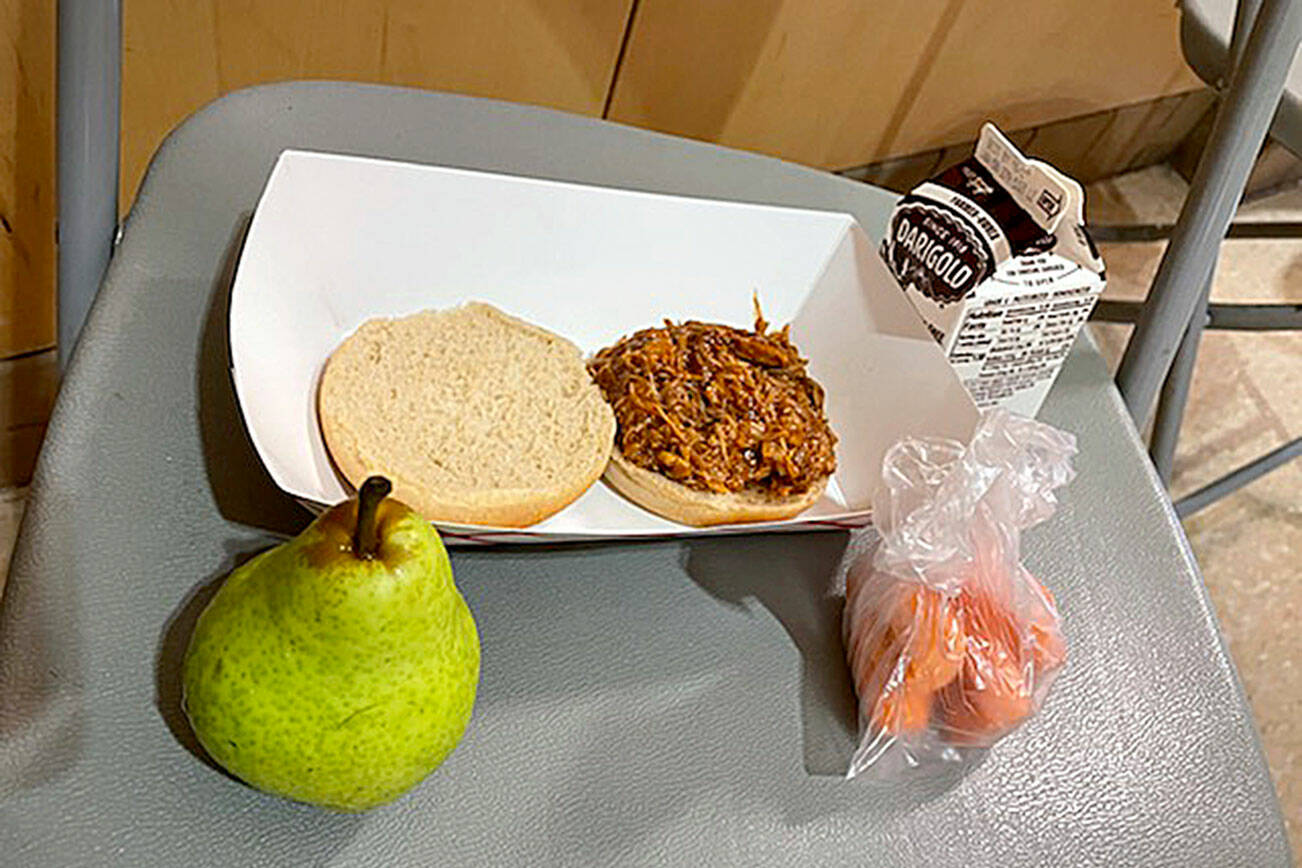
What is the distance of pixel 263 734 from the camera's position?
511mm

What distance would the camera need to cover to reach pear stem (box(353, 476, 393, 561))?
473 mm

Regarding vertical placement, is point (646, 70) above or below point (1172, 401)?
above

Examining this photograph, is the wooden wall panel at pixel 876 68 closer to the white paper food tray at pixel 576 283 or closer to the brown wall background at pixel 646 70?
the brown wall background at pixel 646 70

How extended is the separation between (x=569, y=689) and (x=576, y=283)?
0.81 ft

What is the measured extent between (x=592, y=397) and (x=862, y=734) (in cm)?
21

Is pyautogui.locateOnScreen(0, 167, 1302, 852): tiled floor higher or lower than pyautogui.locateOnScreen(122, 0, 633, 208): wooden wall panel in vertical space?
lower

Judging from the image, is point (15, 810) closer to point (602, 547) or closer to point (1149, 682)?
point (602, 547)

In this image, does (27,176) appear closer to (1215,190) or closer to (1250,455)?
(1215,190)

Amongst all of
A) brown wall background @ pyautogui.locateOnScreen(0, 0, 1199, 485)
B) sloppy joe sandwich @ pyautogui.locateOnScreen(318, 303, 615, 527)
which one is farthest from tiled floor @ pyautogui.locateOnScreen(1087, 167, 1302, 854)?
sloppy joe sandwich @ pyautogui.locateOnScreen(318, 303, 615, 527)

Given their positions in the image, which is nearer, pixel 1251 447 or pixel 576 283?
pixel 576 283

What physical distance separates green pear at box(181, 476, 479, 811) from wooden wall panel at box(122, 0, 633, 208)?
27.1 inches

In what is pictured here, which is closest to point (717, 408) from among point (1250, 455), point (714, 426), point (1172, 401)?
point (714, 426)

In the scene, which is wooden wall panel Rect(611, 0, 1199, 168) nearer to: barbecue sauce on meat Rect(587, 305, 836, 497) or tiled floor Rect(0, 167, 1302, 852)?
tiled floor Rect(0, 167, 1302, 852)

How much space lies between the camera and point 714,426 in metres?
0.71
